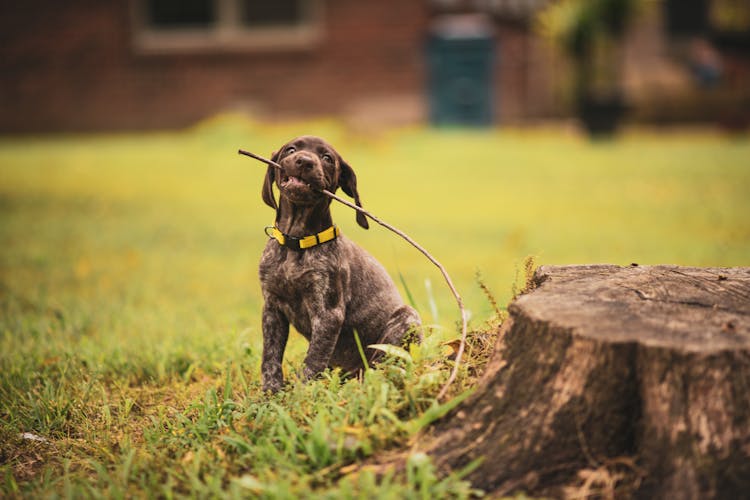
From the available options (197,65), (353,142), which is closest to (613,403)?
(353,142)

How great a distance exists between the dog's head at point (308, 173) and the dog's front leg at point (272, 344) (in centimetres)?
45

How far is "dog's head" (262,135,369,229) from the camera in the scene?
284cm

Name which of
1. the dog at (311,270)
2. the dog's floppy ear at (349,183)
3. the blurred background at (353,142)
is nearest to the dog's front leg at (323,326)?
the dog at (311,270)

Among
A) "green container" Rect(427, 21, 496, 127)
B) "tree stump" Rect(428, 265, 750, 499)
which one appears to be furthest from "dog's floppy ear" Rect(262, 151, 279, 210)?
"green container" Rect(427, 21, 496, 127)

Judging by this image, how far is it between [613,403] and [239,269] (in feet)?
16.8

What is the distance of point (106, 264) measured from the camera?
7297mm

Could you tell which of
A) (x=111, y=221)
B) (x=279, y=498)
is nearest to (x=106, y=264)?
(x=111, y=221)

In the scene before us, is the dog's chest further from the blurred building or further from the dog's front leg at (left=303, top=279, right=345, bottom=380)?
the blurred building

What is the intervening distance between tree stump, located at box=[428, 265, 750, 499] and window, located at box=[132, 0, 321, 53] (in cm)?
1785

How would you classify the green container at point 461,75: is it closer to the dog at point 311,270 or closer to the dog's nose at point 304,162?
the dog at point 311,270

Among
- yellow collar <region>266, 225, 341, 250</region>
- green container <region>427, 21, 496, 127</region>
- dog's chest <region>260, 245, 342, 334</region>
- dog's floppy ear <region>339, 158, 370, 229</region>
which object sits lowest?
dog's chest <region>260, 245, 342, 334</region>

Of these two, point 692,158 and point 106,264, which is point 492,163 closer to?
point 692,158

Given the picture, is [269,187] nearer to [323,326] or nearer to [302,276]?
[302,276]

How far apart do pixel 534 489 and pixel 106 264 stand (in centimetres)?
581
